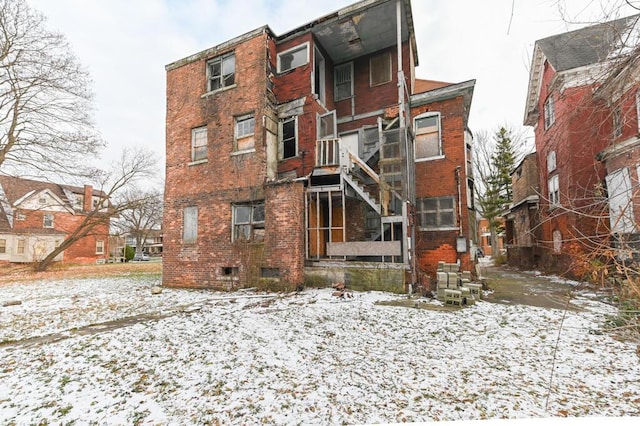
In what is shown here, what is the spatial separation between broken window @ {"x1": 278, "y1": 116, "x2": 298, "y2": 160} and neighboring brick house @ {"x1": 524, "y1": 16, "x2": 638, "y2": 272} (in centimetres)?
756

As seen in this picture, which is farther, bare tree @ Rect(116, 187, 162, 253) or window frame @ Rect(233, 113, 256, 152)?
bare tree @ Rect(116, 187, 162, 253)

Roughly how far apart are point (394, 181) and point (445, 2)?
26.7 feet

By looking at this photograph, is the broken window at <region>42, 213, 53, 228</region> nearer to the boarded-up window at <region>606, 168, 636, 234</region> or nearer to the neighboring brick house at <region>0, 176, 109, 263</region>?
the neighboring brick house at <region>0, 176, 109, 263</region>

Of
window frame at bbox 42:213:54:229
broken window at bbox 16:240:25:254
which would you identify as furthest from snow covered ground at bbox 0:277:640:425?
window frame at bbox 42:213:54:229

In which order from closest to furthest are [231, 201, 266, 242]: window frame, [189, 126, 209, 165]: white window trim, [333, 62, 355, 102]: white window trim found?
[231, 201, 266, 242]: window frame < [189, 126, 209, 165]: white window trim < [333, 62, 355, 102]: white window trim

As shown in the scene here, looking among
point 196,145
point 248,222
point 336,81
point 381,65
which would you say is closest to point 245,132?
point 196,145

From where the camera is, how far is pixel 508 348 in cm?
447

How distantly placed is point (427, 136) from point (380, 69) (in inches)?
139

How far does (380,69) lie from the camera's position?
12250 millimetres

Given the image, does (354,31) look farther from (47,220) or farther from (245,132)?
(47,220)

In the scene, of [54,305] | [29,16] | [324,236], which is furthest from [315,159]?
[29,16]

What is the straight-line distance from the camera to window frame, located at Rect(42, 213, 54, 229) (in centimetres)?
2990

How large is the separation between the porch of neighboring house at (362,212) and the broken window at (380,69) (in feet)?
7.03

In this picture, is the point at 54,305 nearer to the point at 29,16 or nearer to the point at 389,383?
the point at 389,383
